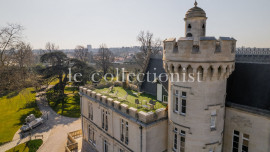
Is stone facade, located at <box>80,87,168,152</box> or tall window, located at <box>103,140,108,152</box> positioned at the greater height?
stone facade, located at <box>80,87,168,152</box>

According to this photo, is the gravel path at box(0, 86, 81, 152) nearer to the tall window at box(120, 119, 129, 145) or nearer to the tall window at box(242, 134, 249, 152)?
the tall window at box(120, 119, 129, 145)

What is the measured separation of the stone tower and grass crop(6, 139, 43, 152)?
23201 millimetres

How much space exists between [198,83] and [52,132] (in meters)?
29.7

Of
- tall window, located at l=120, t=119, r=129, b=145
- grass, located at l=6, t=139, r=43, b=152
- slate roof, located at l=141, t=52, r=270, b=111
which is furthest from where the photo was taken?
grass, located at l=6, t=139, r=43, b=152

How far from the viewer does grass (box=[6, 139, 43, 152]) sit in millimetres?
25141

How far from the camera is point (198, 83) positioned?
1198 cm

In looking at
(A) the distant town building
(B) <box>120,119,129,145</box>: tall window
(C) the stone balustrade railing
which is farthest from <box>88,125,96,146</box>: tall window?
(A) the distant town building

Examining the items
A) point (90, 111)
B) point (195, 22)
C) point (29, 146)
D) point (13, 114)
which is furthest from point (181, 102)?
point (13, 114)

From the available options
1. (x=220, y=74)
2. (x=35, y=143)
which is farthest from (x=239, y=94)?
(x=35, y=143)

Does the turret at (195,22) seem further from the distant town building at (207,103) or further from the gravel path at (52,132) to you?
the gravel path at (52,132)

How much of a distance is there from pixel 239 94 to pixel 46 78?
1785 inches

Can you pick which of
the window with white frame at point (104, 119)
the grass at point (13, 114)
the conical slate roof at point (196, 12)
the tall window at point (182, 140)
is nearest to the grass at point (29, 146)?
the grass at point (13, 114)

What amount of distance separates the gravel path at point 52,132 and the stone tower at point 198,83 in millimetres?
21081

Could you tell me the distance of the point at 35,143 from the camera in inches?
1054
